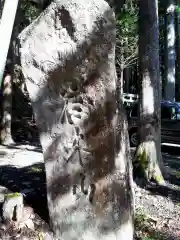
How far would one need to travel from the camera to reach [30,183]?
706 centimetres

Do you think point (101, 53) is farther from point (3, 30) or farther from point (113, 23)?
point (3, 30)

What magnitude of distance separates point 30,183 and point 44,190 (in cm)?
96

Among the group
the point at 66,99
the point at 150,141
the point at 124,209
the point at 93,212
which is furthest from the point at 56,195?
the point at 150,141

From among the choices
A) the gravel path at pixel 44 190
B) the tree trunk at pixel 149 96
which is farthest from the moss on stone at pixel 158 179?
the gravel path at pixel 44 190

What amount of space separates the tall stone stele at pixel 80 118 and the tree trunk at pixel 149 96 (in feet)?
10.5

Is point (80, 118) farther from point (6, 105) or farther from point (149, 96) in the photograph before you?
point (6, 105)

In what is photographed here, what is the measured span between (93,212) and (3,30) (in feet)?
11.0

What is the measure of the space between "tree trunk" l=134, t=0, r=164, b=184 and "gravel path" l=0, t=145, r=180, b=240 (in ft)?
1.69

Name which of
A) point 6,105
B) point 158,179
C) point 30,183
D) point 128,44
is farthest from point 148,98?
point 128,44

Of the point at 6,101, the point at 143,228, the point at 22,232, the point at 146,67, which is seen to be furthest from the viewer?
the point at 6,101

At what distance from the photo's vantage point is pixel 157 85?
7.35 metres

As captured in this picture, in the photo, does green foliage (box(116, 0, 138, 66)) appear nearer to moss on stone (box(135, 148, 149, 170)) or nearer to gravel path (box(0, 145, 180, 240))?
gravel path (box(0, 145, 180, 240))

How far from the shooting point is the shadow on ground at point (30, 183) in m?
4.71

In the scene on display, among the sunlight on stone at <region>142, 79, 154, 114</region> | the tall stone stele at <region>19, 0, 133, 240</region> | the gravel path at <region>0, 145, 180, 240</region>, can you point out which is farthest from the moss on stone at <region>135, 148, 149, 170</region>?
the tall stone stele at <region>19, 0, 133, 240</region>
